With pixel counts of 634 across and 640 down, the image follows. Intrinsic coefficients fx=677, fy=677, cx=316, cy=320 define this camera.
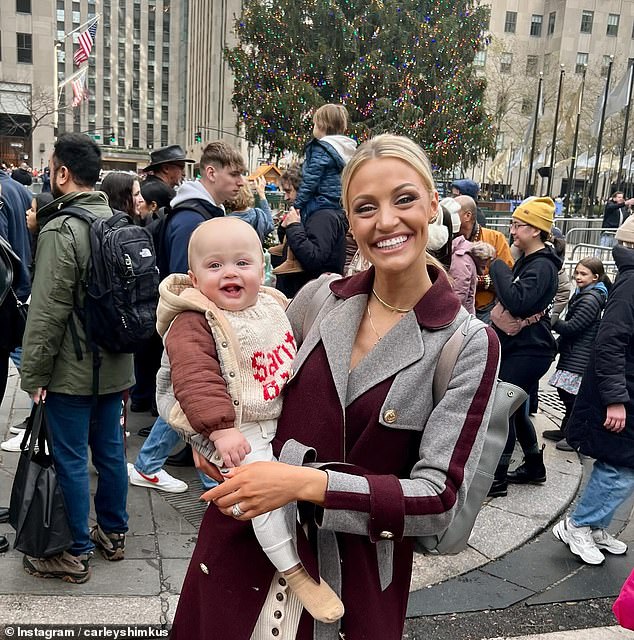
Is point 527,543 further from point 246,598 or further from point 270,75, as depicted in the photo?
point 270,75

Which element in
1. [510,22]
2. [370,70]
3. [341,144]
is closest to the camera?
[341,144]

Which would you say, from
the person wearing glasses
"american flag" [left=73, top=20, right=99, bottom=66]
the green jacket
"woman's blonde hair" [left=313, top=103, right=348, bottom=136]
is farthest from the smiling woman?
"american flag" [left=73, top=20, right=99, bottom=66]

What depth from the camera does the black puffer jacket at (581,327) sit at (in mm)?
5973

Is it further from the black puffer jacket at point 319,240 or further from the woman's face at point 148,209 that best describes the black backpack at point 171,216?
the woman's face at point 148,209

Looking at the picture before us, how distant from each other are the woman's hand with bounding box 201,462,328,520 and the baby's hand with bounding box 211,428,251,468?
0.19 m

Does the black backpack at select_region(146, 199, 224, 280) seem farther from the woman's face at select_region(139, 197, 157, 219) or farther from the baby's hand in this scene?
the baby's hand

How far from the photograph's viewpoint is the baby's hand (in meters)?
1.72

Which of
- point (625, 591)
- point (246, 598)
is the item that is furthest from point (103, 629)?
point (625, 591)

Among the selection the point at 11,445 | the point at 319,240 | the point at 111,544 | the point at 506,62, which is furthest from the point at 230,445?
the point at 506,62

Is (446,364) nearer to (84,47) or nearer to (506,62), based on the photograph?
(84,47)

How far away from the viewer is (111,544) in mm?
3941

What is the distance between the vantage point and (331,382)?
176cm

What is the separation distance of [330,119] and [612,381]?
2753mm

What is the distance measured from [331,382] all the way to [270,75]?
35.0 m
